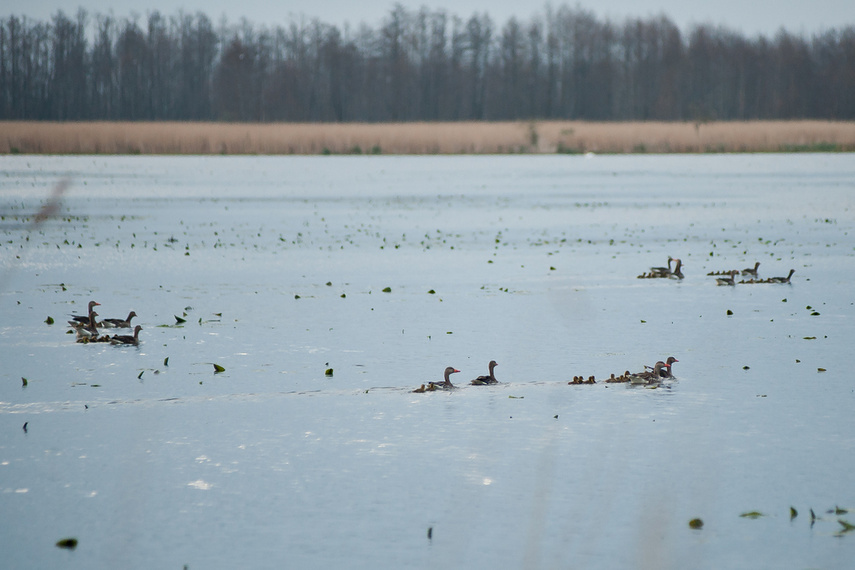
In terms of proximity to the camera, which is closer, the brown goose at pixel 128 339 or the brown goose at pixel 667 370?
the brown goose at pixel 667 370

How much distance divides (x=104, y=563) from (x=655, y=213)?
19.6 m

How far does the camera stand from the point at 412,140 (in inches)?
1651

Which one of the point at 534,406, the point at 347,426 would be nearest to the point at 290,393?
the point at 347,426

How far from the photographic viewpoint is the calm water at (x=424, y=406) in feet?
15.6

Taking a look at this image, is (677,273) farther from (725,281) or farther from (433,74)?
(433,74)

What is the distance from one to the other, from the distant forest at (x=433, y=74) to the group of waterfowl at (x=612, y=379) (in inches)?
2975

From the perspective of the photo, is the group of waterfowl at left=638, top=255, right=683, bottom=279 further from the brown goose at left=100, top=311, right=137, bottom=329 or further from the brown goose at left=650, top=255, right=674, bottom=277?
the brown goose at left=100, top=311, right=137, bottom=329

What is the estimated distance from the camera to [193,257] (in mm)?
15961

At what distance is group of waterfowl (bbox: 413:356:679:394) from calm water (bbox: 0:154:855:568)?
3.0 inches

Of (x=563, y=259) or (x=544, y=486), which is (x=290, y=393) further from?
(x=563, y=259)

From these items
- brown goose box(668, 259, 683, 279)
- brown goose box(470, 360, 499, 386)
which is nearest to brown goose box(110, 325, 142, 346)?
brown goose box(470, 360, 499, 386)

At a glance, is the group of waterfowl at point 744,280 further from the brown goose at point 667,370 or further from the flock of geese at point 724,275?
the brown goose at point 667,370

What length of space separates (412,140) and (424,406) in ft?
116

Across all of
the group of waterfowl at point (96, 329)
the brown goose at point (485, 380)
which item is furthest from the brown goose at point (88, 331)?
the brown goose at point (485, 380)
